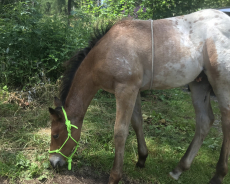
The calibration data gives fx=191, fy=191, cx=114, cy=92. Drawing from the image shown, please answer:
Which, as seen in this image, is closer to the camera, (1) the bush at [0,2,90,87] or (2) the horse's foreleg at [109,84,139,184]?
(2) the horse's foreleg at [109,84,139,184]

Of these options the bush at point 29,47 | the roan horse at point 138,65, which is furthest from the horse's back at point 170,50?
the bush at point 29,47

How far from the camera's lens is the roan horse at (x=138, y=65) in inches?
78.6

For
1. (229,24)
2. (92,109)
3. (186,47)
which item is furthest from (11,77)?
(229,24)

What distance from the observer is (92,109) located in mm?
4133

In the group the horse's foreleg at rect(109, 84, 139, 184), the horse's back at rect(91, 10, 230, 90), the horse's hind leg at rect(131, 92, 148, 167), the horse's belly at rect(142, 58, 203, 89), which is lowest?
the horse's hind leg at rect(131, 92, 148, 167)

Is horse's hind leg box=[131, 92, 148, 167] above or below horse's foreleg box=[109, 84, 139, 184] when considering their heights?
below

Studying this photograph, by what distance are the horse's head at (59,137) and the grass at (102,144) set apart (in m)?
0.27

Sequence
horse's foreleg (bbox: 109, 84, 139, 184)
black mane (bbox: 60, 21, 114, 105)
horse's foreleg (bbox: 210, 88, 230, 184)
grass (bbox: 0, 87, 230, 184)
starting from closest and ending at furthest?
horse's foreleg (bbox: 109, 84, 139, 184), horse's foreleg (bbox: 210, 88, 230, 184), black mane (bbox: 60, 21, 114, 105), grass (bbox: 0, 87, 230, 184)

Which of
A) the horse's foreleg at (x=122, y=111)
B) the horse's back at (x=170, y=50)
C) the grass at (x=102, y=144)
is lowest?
the grass at (x=102, y=144)

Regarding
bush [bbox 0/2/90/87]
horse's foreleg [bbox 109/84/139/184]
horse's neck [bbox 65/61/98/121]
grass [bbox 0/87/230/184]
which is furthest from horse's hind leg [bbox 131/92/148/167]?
bush [bbox 0/2/90/87]

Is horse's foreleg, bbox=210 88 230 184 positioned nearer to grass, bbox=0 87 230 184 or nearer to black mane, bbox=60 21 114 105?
grass, bbox=0 87 230 184

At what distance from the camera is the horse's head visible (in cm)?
223

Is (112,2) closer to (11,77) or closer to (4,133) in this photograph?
(11,77)

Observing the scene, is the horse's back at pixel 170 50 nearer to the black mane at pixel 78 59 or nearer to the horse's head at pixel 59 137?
the black mane at pixel 78 59
